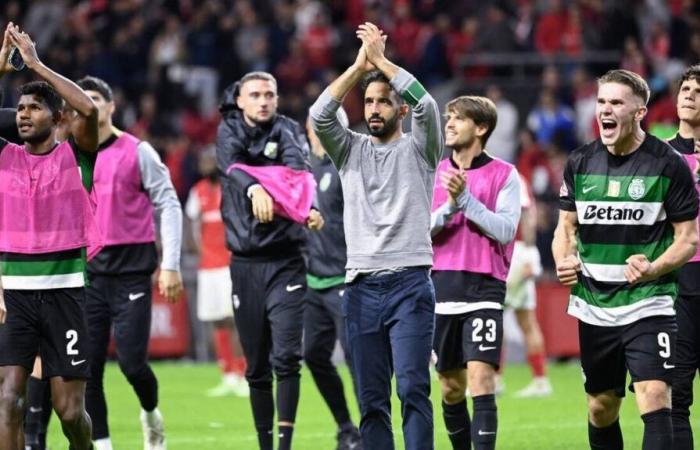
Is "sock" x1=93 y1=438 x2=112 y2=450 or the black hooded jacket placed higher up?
the black hooded jacket

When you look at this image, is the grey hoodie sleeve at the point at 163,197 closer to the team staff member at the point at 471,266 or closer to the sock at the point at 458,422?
the team staff member at the point at 471,266

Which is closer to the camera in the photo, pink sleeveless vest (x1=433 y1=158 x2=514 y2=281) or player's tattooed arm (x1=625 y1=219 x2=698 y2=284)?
player's tattooed arm (x1=625 y1=219 x2=698 y2=284)

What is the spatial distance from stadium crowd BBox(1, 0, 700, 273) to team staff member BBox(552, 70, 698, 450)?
15077 millimetres

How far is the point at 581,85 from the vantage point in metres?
23.5

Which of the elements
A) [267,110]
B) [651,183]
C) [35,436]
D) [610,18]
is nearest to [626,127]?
[651,183]

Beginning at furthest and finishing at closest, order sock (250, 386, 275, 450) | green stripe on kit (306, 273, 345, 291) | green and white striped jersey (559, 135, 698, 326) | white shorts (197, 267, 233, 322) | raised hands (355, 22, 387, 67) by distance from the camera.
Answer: white shorts (197, 267, 233, 322) < green stripe on kit (306, 273, 345, 291) < sock (250, 386, 275, 450) < green and white striped jersey (559, 135, 698, 326) < raised hands (355, 22, 387, 67)

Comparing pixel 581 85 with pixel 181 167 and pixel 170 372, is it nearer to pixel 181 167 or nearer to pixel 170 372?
pixel 181 167

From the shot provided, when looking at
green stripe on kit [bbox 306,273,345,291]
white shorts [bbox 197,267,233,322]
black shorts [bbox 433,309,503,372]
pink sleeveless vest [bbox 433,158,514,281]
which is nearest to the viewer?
black shorts [bbox 433,309,503,372]

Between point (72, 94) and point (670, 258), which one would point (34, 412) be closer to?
point (72, 94)

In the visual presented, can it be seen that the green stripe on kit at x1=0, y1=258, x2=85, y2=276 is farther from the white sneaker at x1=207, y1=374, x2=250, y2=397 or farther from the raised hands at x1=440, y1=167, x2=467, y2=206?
the white sneaker at x1=207, y1=374, x2=250, y2=397

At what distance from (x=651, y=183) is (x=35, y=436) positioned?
4.67m

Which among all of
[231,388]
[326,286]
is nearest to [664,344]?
[326,286]

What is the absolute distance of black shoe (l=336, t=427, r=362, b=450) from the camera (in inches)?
432

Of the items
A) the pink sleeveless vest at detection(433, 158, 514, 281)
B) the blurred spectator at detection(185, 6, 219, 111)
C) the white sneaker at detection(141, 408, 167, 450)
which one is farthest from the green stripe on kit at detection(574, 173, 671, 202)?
the blurred spectator at detection(185, 6, 219, 111)
